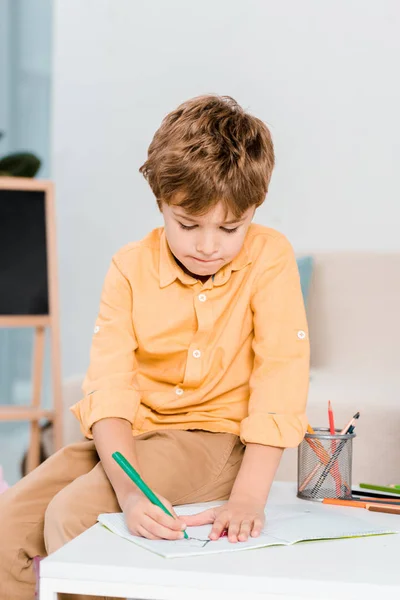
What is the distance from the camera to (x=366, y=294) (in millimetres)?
2389

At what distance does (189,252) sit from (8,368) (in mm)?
2977

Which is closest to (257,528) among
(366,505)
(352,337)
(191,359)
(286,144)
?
(366,505)

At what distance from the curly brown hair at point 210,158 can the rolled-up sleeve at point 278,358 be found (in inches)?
5.5

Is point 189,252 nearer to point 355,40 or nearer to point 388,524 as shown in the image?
point 388,524

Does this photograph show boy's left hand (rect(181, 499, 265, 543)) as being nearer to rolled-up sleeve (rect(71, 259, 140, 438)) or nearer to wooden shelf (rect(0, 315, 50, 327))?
rolled-up sleeve (rect(71, 259, 140, 438))

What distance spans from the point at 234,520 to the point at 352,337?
1480 millimetres

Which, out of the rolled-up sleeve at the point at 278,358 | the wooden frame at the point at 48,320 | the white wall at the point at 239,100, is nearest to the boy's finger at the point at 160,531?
the rolled-up sleeve at the point at 278,358

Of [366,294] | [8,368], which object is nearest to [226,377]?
[366,294]

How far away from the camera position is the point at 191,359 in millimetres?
1242

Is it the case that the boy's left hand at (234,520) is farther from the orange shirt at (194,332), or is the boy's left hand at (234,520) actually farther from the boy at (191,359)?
the orange shirt at (194,332)

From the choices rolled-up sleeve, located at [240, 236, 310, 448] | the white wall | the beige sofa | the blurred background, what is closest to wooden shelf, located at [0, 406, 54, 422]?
the blurred background

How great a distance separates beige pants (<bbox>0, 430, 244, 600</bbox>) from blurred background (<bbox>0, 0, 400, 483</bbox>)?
79cm

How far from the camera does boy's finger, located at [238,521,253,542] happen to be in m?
0.89

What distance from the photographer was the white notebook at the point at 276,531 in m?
0.84
